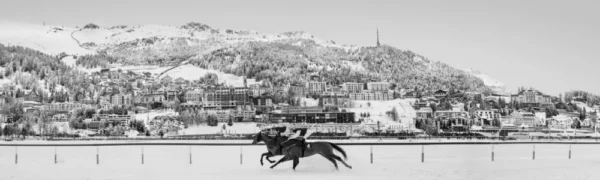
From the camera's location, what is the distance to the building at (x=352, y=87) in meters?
149

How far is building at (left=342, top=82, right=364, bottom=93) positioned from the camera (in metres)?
149

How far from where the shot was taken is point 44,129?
95688mm

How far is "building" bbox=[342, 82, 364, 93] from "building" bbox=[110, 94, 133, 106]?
40.5m

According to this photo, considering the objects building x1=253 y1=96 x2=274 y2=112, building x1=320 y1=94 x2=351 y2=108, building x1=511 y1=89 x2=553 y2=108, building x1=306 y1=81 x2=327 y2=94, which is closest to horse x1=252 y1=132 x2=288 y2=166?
building x1=253 y1=96 x2=274 y2=112

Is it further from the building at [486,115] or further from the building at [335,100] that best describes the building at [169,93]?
the building at [486,115]

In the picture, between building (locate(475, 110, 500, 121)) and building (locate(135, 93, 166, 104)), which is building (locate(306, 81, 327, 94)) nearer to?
building (locate(135, 93, 166, 104))

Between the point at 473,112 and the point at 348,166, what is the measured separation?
95.4 meters

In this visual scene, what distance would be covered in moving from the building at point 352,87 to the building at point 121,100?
4047 cm

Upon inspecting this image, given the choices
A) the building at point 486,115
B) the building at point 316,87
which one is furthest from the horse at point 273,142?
the building at point 316,87

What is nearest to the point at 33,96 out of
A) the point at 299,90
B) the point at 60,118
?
the point at 60,118

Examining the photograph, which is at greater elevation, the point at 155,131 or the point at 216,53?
the point at 216,53

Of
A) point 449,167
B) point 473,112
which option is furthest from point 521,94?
point 449,167

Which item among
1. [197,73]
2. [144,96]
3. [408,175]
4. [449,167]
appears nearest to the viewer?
[408,175]

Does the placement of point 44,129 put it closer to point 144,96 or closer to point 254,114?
point 254,114
